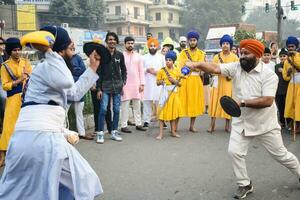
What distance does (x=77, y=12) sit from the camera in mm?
41062

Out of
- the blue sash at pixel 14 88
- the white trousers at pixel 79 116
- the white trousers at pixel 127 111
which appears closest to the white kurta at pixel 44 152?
the blue sash at pixel 14 88

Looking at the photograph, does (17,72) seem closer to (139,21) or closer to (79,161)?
(79,161)

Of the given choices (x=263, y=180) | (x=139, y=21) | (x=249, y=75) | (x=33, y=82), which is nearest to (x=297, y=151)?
(x=263, y=180)

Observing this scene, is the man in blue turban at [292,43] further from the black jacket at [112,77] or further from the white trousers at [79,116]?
the white trousers at [79,116]

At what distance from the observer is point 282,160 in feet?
14.8

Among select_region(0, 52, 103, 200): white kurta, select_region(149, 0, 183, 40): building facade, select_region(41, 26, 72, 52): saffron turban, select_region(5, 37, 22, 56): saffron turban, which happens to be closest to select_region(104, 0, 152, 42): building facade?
select_region(149, 0, 183, 40): building facade

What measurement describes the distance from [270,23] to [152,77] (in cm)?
9780

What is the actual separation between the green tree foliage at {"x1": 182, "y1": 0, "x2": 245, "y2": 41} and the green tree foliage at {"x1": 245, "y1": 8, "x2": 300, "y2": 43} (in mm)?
27598

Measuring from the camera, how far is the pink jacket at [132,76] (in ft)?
27.1

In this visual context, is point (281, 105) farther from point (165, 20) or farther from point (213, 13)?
point (165, 20)

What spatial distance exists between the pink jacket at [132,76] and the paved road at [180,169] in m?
0.90

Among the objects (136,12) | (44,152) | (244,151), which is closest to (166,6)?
(136,12)

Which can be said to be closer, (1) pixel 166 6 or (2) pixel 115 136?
(2) pixel 115 136

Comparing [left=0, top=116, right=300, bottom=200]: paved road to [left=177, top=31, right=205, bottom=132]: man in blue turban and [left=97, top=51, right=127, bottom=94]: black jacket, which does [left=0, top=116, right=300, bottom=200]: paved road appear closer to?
[left=177, top=31, right=205, bottom=132]: man in blue turban
